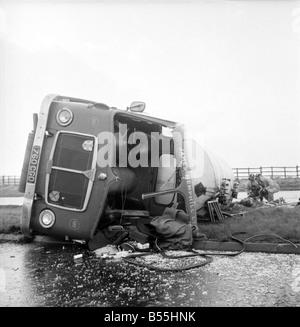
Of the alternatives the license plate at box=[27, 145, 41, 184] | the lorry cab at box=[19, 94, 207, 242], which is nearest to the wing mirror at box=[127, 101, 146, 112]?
the lorry cab at box=[19, 94, 207, 242]

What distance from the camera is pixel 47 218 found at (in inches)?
167

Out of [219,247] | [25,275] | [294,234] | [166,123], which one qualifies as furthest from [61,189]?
[294,234]

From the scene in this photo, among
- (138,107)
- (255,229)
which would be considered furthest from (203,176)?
(138,107)

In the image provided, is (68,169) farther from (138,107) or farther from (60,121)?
(138,107)

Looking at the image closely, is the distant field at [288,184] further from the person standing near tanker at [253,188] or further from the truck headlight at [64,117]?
the truck headlight at [64,117]

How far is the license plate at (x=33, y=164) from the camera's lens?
→ 4277 millimetres

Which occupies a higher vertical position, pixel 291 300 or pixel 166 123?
pixel 166 123

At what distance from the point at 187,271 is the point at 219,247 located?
116cm

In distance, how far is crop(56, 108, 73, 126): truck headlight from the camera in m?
4.36

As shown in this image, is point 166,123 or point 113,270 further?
point 166,123

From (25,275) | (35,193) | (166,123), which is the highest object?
(166,123)

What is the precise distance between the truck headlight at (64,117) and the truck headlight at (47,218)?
1137mm
